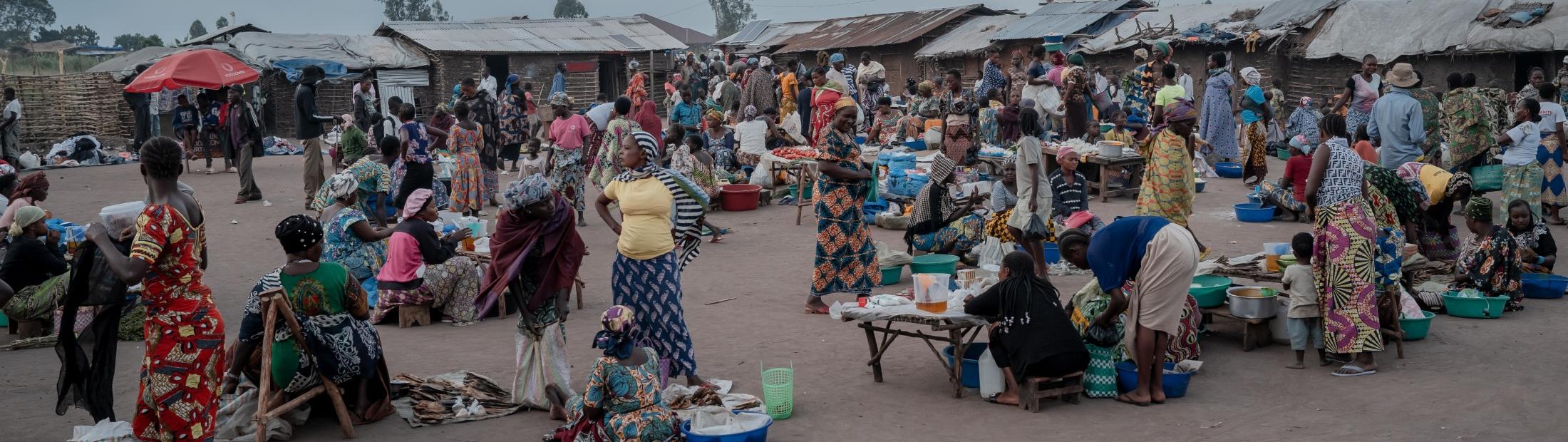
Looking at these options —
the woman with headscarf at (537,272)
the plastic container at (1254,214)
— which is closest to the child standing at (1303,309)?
the woman with headscarf at (537,272)

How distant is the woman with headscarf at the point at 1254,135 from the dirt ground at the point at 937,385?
18.8 feet

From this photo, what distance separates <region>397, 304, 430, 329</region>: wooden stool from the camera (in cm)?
867

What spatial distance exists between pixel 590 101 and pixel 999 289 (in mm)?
28249

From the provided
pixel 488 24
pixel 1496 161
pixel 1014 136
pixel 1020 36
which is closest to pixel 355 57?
pixel 488 24

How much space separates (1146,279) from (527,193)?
10.5ft

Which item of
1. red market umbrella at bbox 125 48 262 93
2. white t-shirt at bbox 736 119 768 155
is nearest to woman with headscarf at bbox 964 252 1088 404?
white t-shirt at bbox 736 119 768 155

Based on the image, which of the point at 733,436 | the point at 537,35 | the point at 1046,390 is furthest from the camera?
the point at 537,35

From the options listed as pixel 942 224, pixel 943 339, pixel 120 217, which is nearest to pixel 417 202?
pixel 120 217

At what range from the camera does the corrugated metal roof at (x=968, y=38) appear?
1114 inches

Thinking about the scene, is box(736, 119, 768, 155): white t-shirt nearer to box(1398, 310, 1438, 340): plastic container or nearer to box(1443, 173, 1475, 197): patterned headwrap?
box(1443, 173, 1475, 197): patterned headwrap

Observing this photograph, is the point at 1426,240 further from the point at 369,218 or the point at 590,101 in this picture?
the point at 590,101

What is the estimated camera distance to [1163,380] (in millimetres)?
6527

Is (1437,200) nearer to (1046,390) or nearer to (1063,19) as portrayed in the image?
(1046,390)

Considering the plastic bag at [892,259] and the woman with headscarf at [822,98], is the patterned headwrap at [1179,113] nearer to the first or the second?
the plastic bag at [892,259]
